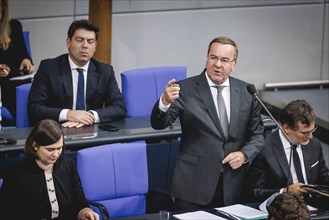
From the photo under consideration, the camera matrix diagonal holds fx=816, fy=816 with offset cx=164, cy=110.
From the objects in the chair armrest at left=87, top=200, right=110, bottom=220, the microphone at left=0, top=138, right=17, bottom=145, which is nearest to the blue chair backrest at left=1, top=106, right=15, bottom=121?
the microphone at left=0, top=138, right=17, bottom=145

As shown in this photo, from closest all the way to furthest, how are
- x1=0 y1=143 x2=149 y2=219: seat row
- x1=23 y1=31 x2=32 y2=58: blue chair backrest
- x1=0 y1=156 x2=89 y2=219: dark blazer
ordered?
1. x1=0 y1=156 x2=89 y2=219: dark blazer
2. x1=0 y1=143 x2=149 y2=219: seat row
3. x1=23 y1=31 x2=32 y2=58: blue chair backrest

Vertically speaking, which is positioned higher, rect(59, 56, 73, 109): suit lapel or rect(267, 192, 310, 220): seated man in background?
rect(59, 56, 73, 109): suit lapel

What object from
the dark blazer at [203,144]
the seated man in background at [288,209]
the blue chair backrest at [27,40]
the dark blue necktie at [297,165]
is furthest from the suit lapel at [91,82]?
the seated man in background at [288,209]

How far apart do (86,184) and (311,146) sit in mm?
1294

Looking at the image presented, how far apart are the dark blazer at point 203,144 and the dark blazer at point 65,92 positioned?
99cm

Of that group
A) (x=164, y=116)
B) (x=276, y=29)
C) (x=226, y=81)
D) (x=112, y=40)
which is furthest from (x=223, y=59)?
(x=276, y=29)

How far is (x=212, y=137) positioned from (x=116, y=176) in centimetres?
60

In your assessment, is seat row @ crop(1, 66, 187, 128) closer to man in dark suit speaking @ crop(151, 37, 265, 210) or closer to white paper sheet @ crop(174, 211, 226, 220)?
man in dark suit speaking @ crop(151, 37, 265, 210)

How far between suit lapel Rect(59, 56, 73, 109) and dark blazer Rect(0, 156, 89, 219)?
106cm

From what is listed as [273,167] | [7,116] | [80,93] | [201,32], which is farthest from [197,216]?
[201,32]

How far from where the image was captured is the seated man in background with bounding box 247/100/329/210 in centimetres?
448

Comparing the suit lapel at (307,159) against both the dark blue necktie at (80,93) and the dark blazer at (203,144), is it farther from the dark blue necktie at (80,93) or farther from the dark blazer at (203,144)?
the dark blue necktie at (80,93)

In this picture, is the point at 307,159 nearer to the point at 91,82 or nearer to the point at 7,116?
the point at 91,82

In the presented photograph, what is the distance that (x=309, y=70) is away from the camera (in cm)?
820
